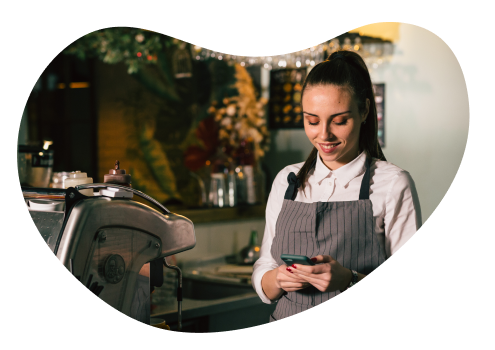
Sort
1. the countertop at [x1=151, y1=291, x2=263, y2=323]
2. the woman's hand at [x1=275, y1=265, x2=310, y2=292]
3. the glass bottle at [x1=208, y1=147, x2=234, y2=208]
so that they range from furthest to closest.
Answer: the glass bottle at [x1=208, y1=147, x2=234, y2=208] → the countertop at [x1=151, y1=291, x2=263, y2=323] → the woman's hand at [x1=275, y1=265, x2=310, y2=292]

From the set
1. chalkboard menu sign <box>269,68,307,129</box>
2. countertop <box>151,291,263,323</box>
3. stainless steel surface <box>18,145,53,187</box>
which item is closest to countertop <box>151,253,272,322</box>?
countertop <box>151,291,263,323</box>

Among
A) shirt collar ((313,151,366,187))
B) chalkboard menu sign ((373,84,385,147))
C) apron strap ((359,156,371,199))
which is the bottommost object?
apron strap ((359,156,371,199))

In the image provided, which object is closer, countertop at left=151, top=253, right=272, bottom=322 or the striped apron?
the striped apron

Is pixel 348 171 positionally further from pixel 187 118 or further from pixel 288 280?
pixel 187 118

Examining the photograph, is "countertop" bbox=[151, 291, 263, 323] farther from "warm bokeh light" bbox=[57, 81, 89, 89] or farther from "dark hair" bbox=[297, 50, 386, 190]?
"warm bokeh light" bbox=[57, 81, 89, 89]

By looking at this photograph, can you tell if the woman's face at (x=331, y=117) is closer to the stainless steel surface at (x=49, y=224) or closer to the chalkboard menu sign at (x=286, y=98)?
Answer: the stainless steel surface at (x=49, y=224)

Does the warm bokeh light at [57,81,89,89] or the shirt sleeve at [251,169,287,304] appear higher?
the warm bokeh light at [57,81,89,89]

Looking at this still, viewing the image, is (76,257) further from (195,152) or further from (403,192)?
(195,152)

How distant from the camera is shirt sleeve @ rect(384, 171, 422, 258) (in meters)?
1.19

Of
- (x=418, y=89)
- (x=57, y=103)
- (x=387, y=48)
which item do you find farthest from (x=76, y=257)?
(x=57, y=103)

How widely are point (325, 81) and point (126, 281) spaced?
2.26 ft

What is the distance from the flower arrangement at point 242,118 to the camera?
3.76 m

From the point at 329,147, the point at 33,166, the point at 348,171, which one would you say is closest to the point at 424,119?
the point at 348,171

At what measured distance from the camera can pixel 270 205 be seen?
4.72ft
